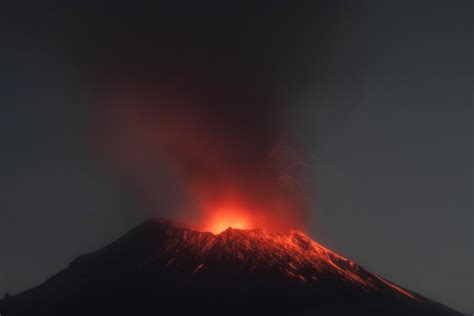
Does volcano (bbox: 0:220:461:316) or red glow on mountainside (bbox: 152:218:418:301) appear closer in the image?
volcano (bbox: 0:220:461:316)

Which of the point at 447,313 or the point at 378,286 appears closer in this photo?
the point at 447,313

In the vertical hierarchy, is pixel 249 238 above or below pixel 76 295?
above

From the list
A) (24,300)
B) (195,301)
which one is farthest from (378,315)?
(24,300)

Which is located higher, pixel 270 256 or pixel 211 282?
pixel 270 256

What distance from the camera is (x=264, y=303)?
54.0m

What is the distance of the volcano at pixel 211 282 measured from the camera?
54375 mm

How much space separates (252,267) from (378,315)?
1867cm

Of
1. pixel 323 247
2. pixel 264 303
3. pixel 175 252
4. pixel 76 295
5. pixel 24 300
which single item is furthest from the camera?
pixel 323 247

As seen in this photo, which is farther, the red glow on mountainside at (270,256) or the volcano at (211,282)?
the red glow on mountainside at (270,256)

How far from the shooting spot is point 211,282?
5862 centimetres

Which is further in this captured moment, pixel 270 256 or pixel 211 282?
pixel 270 256

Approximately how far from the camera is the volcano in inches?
2141

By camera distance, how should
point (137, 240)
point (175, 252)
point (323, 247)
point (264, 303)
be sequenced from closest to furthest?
point (264, 303) < point (175, 252) < point (137, 240) < point (323, 247)

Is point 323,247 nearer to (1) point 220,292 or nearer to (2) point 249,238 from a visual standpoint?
(2) point 249,238
